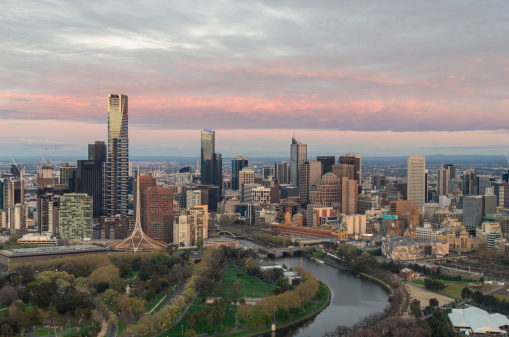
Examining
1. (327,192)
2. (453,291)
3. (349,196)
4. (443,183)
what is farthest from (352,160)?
(453,291)

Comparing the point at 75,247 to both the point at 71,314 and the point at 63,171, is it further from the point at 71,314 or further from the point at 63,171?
the point at 63,171

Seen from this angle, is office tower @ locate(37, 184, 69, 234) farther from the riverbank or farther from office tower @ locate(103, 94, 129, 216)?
the riverbank

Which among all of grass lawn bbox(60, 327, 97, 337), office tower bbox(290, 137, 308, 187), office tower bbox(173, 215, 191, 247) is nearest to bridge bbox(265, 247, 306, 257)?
office tower bbox(173, 215, 191, 247)

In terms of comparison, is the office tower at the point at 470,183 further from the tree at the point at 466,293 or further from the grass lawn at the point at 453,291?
the tree at the point at 466,293

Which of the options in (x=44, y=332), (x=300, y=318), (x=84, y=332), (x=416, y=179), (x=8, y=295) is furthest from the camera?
(x=416, y=179)

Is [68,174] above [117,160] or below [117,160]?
below

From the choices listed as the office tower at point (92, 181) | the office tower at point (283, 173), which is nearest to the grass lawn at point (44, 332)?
the office tower at point (92, 181)

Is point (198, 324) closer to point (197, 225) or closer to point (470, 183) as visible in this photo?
point (197, 225)
